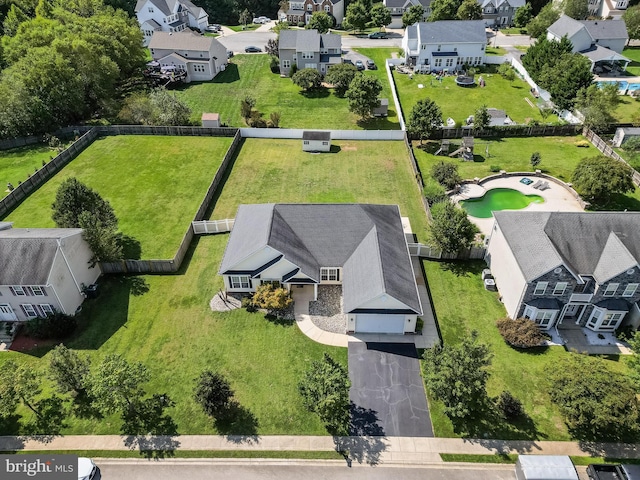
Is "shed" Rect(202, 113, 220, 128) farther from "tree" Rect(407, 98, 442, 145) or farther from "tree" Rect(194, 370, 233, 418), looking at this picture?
"tree" Rect(194, 370, 233, 418)

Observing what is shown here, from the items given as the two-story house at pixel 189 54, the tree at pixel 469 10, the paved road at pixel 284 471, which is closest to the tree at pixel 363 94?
the two-story house at pixel 189 54

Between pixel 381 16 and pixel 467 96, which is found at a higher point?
pixel 381 16

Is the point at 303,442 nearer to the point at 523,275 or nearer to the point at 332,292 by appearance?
the point at 332,292

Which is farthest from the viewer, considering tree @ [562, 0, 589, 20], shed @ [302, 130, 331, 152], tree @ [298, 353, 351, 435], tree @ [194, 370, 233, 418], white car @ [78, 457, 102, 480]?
tree @ [562, 0, 589, 20]

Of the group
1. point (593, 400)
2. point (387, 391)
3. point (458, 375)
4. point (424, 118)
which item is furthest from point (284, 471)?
point (424, 118)

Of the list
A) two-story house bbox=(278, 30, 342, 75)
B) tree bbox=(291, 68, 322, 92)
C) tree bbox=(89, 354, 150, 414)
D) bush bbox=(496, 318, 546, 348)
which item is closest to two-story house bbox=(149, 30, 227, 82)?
two-story house bbox=(278, 30, 342, 75)

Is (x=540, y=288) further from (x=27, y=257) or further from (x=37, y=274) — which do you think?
(x=27, y=257)
